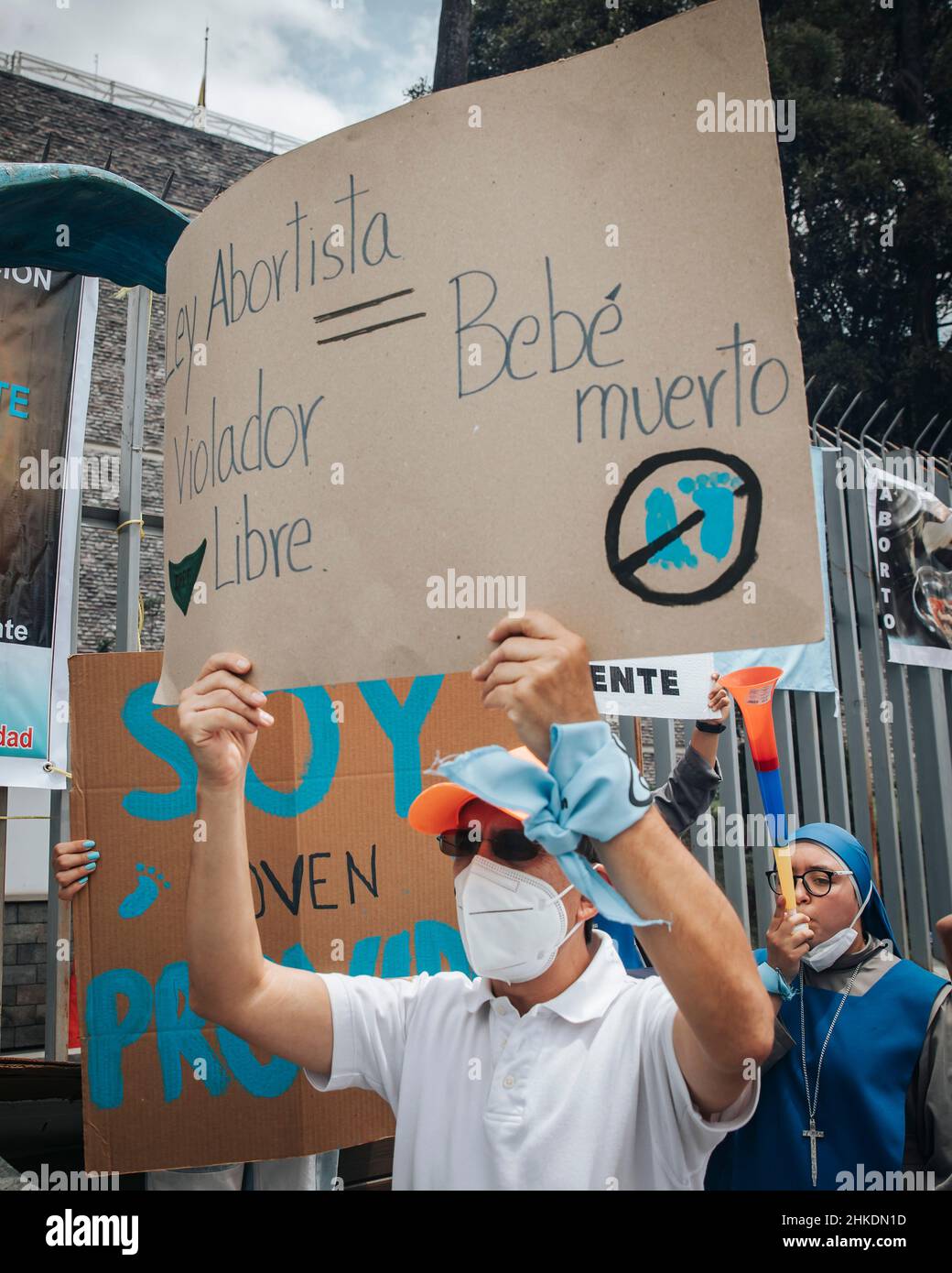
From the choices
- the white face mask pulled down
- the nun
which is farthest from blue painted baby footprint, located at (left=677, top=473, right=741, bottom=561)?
the white face mask pulled down

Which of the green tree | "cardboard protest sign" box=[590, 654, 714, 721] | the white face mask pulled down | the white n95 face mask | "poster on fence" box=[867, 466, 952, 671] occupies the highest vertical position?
the green tree

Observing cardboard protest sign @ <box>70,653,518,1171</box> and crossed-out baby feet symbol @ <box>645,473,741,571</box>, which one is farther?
cardboard protest sign @ <box>70,653,518,1171</box>

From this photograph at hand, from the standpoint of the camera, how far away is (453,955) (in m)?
2.71

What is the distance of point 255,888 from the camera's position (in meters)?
2.74

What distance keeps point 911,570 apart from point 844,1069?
2.93 m

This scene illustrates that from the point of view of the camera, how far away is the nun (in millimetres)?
2518

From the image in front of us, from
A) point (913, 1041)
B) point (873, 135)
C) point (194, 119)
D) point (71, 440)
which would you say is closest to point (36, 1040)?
point (71, 440)

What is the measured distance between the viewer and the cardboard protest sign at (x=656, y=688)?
370 centimetres

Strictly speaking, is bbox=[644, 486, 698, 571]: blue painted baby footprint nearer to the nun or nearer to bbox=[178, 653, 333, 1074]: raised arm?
bbox=[178, 653, 333, 1074]: raised arm

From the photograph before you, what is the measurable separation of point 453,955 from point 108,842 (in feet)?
2.91

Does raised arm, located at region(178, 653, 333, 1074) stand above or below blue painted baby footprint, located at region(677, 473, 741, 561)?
below

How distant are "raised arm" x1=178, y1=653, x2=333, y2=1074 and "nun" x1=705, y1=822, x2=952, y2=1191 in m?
1.23

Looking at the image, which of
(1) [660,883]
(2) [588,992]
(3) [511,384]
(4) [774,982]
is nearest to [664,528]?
(3) [511,384]

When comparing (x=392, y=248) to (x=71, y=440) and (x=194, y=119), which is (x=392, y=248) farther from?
(x=194, y=119)
